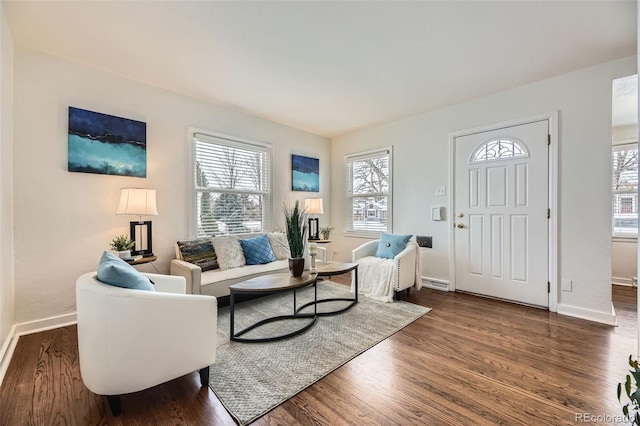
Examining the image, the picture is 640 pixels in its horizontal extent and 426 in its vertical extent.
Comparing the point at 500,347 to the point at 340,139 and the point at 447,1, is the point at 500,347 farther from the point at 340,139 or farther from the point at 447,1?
the point at 340,139

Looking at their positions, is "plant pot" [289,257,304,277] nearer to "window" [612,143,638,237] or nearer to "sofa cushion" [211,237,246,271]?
"sofa cushion" [211,237,246,271]

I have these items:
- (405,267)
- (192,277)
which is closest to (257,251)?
(192,277)

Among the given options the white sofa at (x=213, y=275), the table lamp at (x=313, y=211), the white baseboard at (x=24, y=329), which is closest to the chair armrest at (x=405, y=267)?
the white sofa at (x=213, y=275)

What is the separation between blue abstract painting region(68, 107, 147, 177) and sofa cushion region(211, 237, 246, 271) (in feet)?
3.63

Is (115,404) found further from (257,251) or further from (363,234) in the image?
(363,234)

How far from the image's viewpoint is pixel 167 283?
215 centimetres

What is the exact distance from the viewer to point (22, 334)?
2.37 meters

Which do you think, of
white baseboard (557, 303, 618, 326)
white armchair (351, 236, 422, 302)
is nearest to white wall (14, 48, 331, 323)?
white armchair (351, 236, 422, 302)

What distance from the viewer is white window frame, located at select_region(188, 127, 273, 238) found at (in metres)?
3.42

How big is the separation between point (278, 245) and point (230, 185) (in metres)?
1.07

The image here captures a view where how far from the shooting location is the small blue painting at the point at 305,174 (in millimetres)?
4559

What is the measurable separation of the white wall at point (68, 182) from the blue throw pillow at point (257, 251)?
760 mm

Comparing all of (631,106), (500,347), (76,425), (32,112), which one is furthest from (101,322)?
(631,106)

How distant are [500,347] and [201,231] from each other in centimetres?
335
